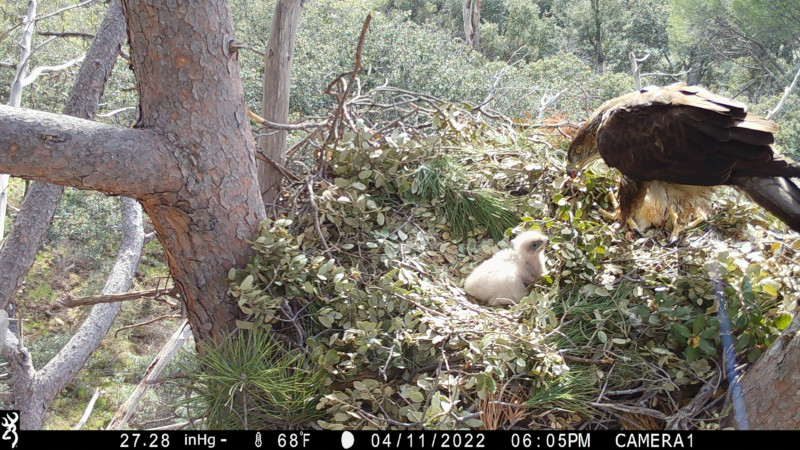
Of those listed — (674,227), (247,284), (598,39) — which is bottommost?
(598,39)

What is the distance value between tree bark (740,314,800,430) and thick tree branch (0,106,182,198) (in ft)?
8.22

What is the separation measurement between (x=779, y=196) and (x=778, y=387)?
1.10m

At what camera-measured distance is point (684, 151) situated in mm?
3297

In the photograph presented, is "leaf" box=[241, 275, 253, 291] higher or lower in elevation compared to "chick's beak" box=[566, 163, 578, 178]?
higher

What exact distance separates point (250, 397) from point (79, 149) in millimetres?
1264

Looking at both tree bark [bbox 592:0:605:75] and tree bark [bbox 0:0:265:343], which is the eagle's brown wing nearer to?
tree bark [bbox 0:0:265:343]

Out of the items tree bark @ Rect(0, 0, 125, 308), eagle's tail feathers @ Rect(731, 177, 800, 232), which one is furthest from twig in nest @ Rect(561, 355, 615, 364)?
tree bark @ Rect(0, 0, 125, 308)

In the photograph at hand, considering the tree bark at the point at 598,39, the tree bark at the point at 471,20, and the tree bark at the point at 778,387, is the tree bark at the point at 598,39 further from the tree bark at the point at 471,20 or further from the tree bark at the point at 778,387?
the tree bark at the point at 778,387

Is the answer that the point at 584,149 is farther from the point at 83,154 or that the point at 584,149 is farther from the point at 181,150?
the point at 83,154

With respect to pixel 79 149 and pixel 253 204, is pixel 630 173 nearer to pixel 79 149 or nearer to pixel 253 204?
pixel 253 204

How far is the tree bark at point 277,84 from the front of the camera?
3562 mm

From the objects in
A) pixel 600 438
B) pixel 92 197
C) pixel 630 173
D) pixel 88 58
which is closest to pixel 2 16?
pixel 92 197

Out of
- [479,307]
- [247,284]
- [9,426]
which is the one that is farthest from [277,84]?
[9,426]

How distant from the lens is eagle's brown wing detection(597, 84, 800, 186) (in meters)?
3.03
